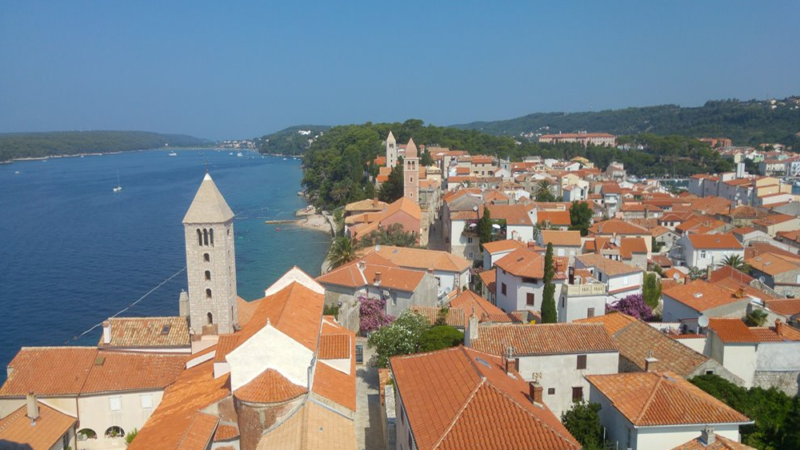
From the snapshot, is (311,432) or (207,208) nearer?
(311,432)

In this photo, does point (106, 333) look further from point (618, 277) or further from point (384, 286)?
point (618, 277)

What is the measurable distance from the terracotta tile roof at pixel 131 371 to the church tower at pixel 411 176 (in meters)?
36.9

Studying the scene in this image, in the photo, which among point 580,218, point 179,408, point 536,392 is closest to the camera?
point 536,392

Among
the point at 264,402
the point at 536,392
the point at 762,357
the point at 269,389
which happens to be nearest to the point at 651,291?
the point at 762,357

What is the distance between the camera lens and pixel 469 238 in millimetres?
42656

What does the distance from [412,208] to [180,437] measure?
3551cm

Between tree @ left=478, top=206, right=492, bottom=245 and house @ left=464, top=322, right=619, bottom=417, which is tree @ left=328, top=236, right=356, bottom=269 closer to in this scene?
tree @ left=478, top=206, right=492, bottom=245

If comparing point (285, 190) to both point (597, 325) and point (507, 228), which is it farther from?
point (597, 325)

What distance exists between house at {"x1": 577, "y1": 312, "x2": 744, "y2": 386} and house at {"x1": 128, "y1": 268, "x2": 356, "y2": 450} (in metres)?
8.82

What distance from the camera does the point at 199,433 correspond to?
1520cm

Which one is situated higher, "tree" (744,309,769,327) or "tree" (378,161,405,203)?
"tree" (378,161,405,203)

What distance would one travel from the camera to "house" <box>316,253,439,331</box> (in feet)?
95.3

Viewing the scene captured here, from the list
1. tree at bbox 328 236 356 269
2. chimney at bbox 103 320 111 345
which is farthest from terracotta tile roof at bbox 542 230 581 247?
chimney at bbox 103 320 111 345

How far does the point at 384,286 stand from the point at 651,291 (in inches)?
540
